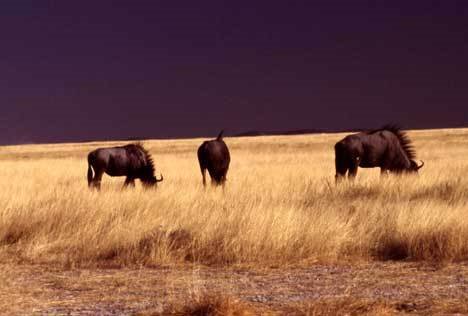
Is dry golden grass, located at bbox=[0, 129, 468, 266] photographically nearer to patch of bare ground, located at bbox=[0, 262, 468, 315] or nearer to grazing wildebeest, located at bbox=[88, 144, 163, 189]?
patch of bare ground, located at bbox=[0, 262, 468, 315]

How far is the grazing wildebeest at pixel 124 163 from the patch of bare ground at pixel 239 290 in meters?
12.6

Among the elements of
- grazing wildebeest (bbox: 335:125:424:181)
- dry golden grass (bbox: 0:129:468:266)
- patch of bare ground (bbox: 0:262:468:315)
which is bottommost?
patch of bare ground (bbox: 0:262:468:315)

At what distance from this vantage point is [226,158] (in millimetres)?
22016

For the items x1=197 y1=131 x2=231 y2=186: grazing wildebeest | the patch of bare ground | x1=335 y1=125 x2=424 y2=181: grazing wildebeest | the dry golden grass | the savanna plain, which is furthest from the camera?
x1=335 y1=125 x2=424 y2=181: grazing wildebeest

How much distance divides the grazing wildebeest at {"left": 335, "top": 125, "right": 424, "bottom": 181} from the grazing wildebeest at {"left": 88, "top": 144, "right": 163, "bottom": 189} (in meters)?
6.16

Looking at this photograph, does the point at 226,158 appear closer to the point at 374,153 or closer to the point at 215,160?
the point at 215,160

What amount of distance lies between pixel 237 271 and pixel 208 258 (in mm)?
820

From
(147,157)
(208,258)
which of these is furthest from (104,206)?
(147,157)

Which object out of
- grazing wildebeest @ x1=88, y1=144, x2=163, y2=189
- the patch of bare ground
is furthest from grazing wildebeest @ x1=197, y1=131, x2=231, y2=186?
the patch of bare ground

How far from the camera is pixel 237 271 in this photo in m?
8.53

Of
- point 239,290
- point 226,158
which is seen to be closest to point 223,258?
point 239,290

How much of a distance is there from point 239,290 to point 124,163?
15357mm

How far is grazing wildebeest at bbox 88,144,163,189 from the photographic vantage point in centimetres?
2180

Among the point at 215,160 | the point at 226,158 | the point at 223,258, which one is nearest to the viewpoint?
the point at 223,258
